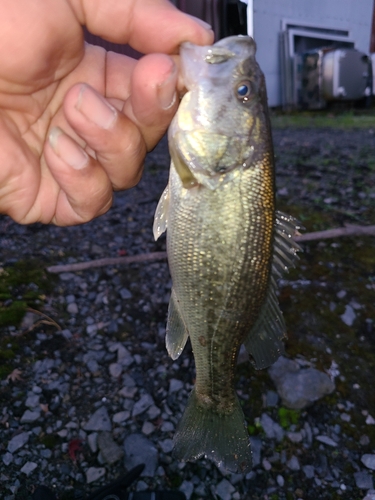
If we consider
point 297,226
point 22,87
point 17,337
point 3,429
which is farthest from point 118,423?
point 22,87

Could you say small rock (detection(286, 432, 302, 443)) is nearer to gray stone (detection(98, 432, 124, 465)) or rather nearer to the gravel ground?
the gravel ground

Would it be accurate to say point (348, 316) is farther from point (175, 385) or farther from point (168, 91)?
point (168, 91)

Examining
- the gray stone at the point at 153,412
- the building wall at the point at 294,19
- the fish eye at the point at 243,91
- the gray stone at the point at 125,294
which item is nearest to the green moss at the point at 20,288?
the gray stone at the point at 125,294

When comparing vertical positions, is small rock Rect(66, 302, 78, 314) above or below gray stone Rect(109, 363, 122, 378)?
above

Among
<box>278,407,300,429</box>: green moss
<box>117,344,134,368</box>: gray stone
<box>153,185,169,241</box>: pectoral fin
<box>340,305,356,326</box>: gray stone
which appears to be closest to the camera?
<box>153,185,169,241</box>: pectoral fin

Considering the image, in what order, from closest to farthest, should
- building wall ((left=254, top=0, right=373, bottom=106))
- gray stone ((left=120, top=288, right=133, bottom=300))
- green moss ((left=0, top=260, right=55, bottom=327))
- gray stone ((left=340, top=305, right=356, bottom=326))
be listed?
green moss ((left=0, top=260, right=55, bottom=327))
gray stone ((left=340, top=305, right=356, bottom=326))
gray stone ((left=120, top=288, right=133, bottom=300))
building wall ((left=254, top=0, right=373, bottom=106))

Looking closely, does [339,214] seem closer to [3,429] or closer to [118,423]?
[118,423]

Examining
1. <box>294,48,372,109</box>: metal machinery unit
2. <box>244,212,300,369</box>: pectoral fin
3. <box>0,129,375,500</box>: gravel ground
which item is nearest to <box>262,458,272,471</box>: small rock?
<box>0,129,375,500</box>: gravel ground

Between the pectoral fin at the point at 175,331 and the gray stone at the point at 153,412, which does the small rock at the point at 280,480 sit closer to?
the gray stone at the point at 153,412
